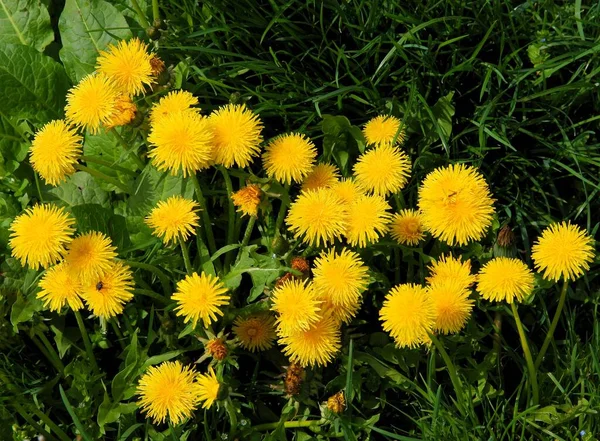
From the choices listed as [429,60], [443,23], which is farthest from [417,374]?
[443,23]

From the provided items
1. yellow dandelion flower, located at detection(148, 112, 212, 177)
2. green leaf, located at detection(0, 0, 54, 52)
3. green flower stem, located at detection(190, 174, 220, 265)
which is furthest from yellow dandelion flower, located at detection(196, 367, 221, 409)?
green leaf, located at detection(0, 0, 54, 52)

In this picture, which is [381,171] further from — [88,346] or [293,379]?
[88,346]

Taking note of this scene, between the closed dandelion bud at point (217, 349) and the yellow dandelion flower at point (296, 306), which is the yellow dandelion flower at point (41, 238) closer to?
the closed dandelion bud at point (217, 349)

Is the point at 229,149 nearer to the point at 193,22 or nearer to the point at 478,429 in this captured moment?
the point at 193,22

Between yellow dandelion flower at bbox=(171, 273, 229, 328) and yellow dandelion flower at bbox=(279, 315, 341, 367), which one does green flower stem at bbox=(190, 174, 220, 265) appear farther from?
yellow dandelion flower at bbox=(279, 315, 341, 367)

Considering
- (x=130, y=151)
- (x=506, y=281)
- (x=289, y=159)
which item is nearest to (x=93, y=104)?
(x=130, y=151)
